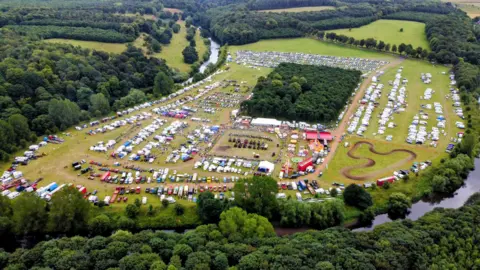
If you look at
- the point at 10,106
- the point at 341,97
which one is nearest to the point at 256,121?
the point at 341,97

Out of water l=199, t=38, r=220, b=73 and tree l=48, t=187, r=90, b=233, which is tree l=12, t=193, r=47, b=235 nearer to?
tree l=48, t=187, r=90, b=233

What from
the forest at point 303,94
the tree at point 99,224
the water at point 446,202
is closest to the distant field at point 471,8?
the forest at point 303,94

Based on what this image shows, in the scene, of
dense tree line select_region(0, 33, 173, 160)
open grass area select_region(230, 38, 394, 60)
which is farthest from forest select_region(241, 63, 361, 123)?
dense tree line select_region(0, 33, 173, 160)

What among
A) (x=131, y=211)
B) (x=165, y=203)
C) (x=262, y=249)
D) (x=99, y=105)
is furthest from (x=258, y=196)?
(x=99, y=105)

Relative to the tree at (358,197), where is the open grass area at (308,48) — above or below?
above

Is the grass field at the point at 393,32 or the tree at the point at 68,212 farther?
the grass field at the point at 393,32

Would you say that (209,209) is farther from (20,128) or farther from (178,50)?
(178,50)

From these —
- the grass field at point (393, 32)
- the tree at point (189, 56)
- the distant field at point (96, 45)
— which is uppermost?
the grass field at point (393, 32)

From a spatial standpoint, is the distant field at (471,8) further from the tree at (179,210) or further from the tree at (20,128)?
the tree at (20,128)
